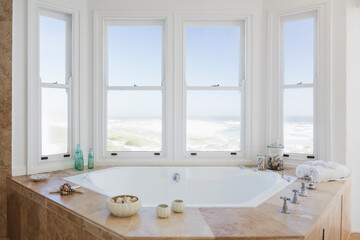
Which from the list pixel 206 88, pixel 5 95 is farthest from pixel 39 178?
pixel 206 88

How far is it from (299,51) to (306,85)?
38 centimetres

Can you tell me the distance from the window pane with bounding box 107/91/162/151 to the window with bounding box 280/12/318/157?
1.41 m

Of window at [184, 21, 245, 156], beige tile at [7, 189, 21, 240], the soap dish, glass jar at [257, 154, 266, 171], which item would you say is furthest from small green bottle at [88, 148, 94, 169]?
glass jar at [257, 154, 266, 171]

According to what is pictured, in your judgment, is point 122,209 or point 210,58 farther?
point 210,58

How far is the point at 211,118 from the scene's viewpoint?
9.64 feet

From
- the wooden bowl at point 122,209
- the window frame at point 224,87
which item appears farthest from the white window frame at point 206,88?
the wooden bowl at point 122,209

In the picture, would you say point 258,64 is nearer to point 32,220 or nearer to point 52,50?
point 52,50

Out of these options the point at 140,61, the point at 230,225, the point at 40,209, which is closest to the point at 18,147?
the point at 40,209

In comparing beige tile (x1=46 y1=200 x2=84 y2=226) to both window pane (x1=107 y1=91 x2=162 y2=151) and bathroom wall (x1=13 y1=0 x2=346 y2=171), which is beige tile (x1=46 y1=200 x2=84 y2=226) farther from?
window pane (x1=107 y1=91 x2=162 y2=151)

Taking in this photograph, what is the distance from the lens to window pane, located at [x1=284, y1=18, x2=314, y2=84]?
8.97 ft

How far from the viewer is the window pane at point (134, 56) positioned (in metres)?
2.93

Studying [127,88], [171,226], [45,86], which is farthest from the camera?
[127,88]

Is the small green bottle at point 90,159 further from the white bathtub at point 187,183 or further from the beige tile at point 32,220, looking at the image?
the beige tile at point 32,220

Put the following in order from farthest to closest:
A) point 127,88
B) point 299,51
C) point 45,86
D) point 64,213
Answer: point 127,88 → point 299,51 → point 45,86 → point 64,213
